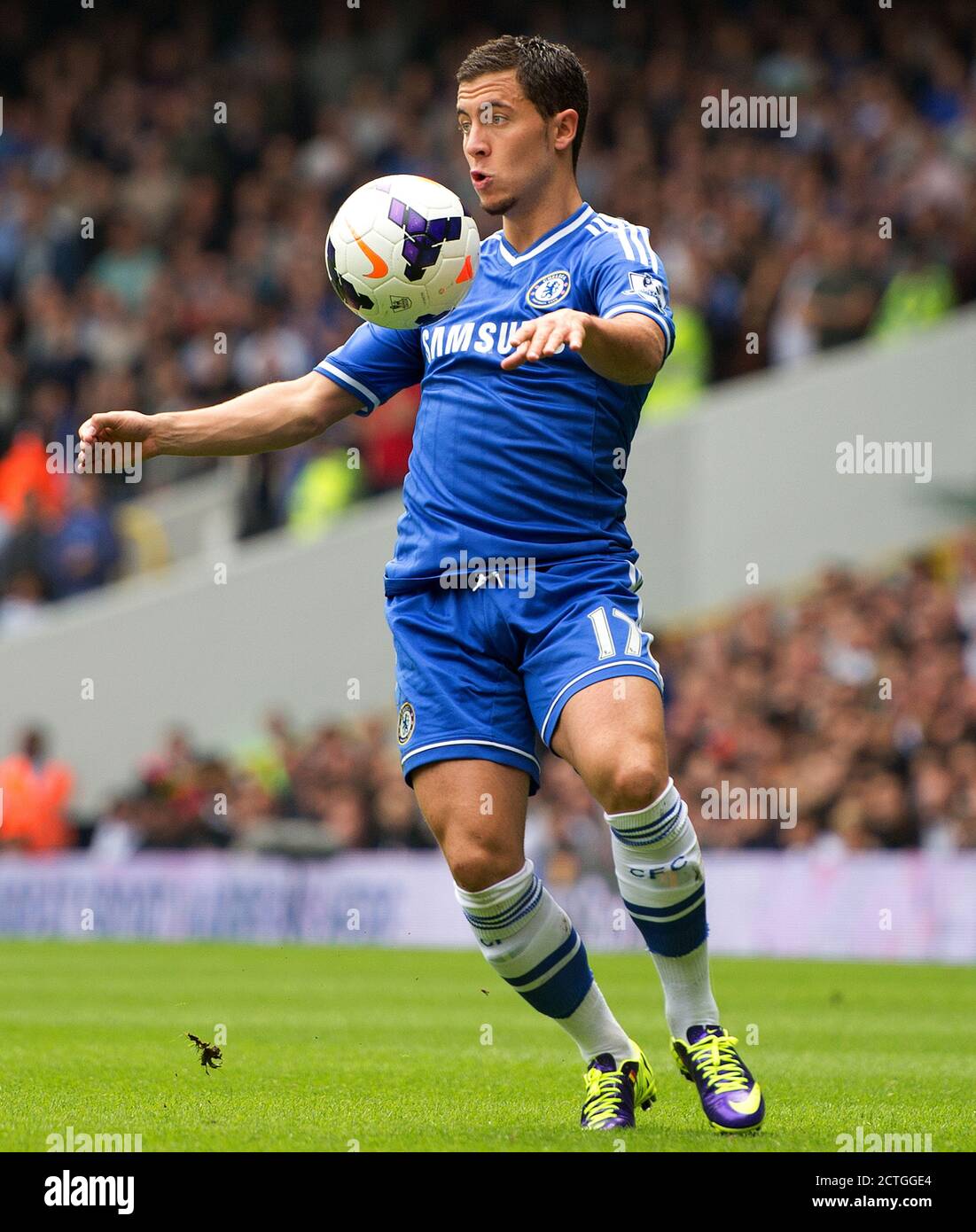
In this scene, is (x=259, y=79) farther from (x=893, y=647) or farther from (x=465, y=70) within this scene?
(x=465, y=70)

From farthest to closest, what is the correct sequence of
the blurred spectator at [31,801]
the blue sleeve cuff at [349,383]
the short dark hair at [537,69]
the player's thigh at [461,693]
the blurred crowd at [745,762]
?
the blurred spectator at [31,801]
the blurred crowd at [745,762]
the blue sleeve cuff at [349,383]
the short dark hair at [537,69]
the player's thigh at [461,693]

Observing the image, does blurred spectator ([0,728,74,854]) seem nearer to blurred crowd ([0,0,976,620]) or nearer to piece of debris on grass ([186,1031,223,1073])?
blurred crowd ([0,0,976,620])

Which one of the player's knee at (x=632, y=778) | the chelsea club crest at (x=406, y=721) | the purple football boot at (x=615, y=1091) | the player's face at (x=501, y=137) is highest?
the player's face at (x=501, y=137)

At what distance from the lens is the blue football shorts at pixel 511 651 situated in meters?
5.61

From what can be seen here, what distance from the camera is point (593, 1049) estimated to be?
584 cm

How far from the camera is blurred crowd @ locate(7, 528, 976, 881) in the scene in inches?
579

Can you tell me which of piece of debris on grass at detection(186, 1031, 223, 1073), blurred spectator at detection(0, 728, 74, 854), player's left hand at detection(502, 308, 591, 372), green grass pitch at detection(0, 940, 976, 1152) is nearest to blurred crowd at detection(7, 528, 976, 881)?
blurred spectator at detection(0, 728, 74, 854)

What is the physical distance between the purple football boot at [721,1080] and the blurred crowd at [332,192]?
13.5 m

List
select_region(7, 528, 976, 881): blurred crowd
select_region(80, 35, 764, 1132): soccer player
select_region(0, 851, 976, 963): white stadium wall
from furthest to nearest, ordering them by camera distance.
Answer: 1. select_region(7, 528, 976, 881): blurred crowd
2. select_region(0, 851, 976, 963): white stadium wall
3. select_region(80, 35, 764, 1132): soccer player

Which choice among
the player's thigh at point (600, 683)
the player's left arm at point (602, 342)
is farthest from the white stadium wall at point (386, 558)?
the player's left arm at point (602, 342)

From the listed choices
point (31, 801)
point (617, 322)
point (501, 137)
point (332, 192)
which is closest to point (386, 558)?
point (31, 801)

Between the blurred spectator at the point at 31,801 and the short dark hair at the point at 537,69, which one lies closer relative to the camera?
the short dark hair at the point at 537,69

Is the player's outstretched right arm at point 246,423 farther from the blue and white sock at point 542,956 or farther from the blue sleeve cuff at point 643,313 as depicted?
the blue and white sock at point 542,956

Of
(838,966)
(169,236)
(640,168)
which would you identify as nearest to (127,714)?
(169,236)
